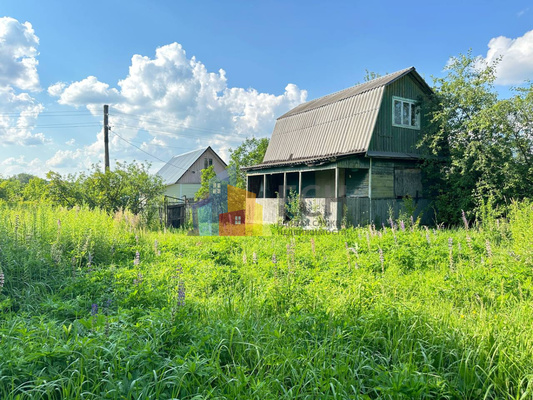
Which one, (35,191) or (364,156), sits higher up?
(364,156)

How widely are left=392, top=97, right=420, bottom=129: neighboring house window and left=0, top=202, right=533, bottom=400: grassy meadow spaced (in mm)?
10318

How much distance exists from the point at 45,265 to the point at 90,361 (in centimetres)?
381

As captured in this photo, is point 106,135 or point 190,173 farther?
point 190,173

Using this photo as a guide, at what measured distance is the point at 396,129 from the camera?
14828mm

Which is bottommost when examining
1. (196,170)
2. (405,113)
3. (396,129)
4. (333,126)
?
(396,129)

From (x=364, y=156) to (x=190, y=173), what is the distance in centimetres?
2493

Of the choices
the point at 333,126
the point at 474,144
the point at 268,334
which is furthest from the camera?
the point at 333,126

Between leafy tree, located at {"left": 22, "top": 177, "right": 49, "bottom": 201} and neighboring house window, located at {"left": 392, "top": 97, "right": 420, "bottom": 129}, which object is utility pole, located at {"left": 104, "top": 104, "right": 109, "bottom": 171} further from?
neighboring house window, located at {"left": 392, "top": 97, "right": 420, "bottom": 129}

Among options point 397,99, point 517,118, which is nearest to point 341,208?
point 397,99

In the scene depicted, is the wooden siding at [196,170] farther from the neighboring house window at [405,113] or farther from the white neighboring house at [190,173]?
the neighboring house window at [405,113]

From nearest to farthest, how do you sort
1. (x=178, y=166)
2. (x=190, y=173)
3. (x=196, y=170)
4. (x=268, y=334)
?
(x=268, y=334), (x=190, y=173), (x=196, y=170), (x=178, y=166)

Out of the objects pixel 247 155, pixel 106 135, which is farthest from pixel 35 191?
pixel 247 155

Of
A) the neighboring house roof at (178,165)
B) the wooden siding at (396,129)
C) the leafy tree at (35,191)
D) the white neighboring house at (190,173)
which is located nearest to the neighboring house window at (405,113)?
the wooden siding at (396,129)

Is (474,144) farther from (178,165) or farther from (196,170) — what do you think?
(178,165)
